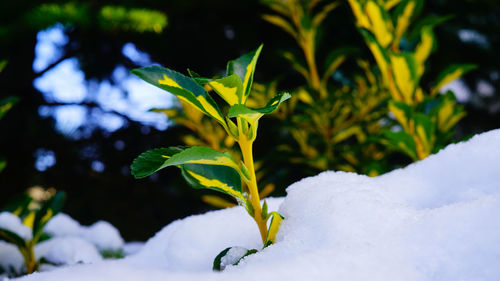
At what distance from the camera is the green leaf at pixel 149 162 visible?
352 mm

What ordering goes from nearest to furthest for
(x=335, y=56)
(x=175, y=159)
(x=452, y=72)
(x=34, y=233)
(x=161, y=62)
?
(x=175, y=159)
(x=34, y=233)
(x=452, y=72)
(x=335, y=56)
(x=161, y=62)

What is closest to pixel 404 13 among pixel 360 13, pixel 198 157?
pixel 360 13

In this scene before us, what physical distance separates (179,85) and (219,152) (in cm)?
8

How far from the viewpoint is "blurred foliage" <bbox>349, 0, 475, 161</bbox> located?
27.9 inches

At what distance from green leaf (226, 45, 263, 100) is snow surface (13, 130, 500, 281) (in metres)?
0.14

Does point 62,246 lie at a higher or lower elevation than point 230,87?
lower

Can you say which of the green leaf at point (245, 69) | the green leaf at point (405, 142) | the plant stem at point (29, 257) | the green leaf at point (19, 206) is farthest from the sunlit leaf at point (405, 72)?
the green leaf at point (19, 206)

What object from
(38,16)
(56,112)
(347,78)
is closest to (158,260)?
(38,16)

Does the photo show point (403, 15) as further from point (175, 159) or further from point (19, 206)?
point (19, 206)

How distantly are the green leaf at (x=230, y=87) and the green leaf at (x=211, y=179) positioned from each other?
8cm

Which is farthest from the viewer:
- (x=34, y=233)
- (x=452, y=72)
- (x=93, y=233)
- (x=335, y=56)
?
(x=335, y=56)

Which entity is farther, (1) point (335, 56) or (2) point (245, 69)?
(1) point (335, 56)

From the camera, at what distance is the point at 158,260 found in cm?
50

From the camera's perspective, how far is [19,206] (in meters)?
0.91
